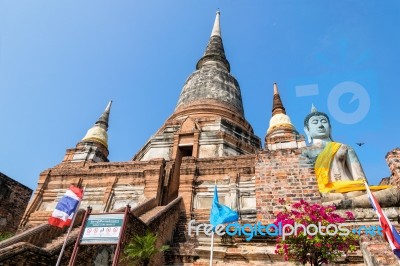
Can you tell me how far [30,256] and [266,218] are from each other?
18.2ft

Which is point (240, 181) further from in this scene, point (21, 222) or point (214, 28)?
point (214, 28)

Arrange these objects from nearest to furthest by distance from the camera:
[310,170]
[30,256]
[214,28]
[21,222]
Result: [30,256]
[310,170]
[21,222]
[214,28]

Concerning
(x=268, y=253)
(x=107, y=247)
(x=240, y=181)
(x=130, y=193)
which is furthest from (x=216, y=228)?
(x=130, y=193)

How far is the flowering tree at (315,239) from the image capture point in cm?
586

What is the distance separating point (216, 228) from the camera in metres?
→ 8.02

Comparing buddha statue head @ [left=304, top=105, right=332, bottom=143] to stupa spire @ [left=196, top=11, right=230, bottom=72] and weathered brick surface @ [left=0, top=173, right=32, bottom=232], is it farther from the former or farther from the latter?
stupa spire @ [left=196, top=11, right=230, bottom=72]

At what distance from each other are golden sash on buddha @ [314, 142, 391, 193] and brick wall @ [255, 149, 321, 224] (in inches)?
8.4

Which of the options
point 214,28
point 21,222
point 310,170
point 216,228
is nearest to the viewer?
point 216,228

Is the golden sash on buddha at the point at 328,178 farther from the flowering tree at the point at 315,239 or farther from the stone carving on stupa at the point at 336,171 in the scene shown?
the flowering tree at the point at 315,239

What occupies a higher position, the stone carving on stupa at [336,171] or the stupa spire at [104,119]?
the stupa spire at [104,119]

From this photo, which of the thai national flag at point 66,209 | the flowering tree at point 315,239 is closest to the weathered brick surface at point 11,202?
the thai national flag at point 66,209

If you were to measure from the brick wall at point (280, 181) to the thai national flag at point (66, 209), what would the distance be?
4.66m

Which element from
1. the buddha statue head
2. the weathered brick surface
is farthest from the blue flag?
the weathered brick surface

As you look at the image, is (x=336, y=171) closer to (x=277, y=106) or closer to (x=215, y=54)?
(x=277, y=106)
